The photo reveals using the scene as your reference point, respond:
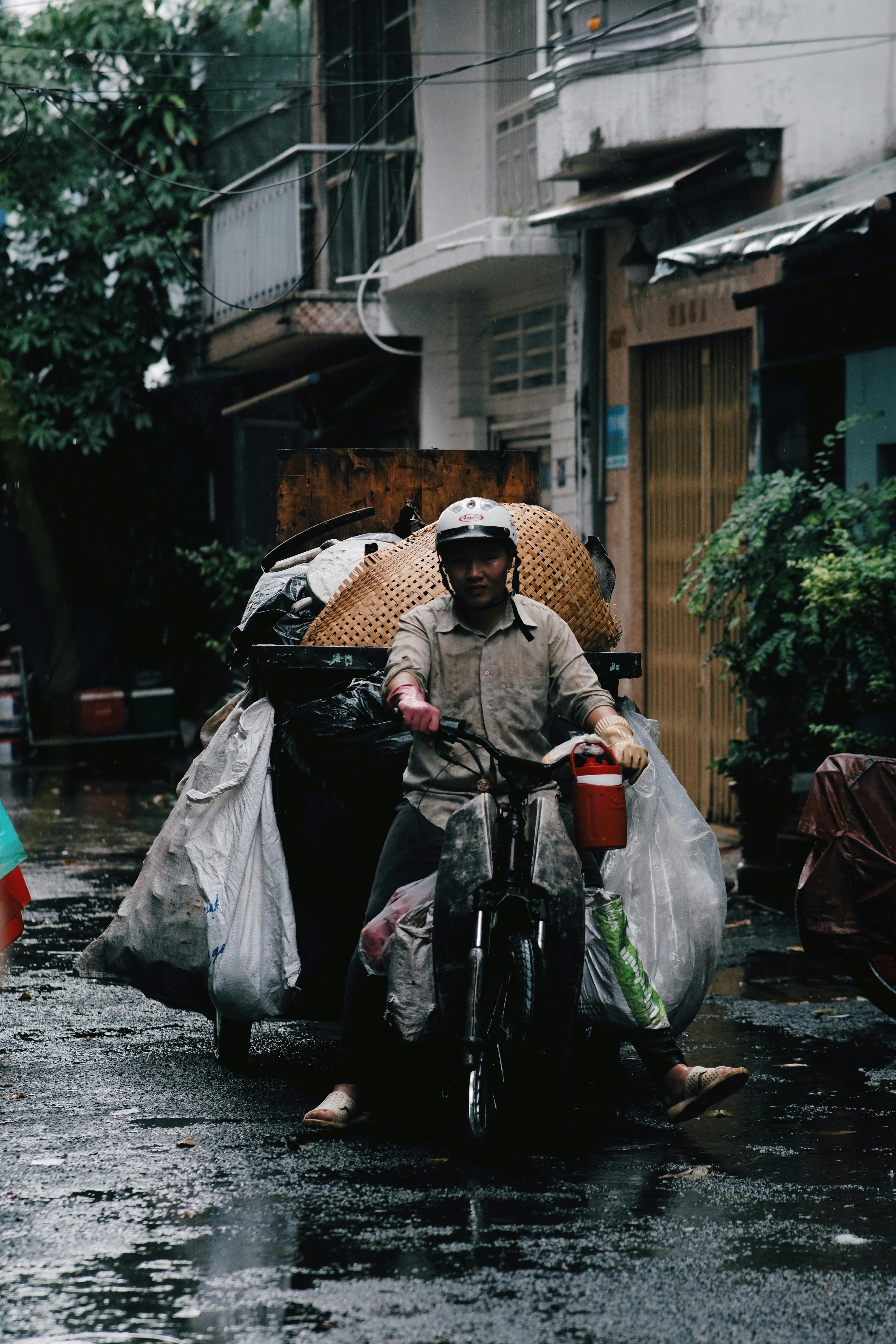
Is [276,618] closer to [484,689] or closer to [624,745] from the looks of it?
[484,689]

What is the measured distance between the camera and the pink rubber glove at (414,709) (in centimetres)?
503

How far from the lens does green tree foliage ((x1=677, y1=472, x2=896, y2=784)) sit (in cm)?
898

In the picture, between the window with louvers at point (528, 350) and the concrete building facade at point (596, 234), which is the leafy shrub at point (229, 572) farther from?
the window with louvers at point (528, 350)

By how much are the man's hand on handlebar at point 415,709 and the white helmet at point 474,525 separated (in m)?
0.45

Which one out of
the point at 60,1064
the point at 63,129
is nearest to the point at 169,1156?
the point at 60,1064

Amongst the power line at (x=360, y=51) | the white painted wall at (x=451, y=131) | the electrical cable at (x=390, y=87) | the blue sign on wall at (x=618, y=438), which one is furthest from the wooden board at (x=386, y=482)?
the white painted wall at (x=451, y=131)

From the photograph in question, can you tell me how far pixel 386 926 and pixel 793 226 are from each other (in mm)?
5460

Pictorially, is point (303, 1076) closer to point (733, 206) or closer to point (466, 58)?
point (733, 206)

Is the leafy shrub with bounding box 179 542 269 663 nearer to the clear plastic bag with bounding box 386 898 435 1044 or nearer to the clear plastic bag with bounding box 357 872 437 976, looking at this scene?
the clear plastic bag with bounding box 357 872 437 976

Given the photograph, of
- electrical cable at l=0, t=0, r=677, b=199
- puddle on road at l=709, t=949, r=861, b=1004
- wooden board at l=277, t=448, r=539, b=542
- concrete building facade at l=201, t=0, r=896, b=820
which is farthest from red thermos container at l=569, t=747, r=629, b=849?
electrical cable at l=0, t=0, r=677, b=199

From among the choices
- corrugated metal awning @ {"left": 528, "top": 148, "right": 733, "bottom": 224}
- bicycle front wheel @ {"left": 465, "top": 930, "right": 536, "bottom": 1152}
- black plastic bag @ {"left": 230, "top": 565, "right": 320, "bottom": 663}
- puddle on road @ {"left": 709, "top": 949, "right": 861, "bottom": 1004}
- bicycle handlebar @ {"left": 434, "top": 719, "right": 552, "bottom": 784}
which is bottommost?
puddle on road @ {"left": 709, "top": 949, "right": 861, "bottom": 1004}

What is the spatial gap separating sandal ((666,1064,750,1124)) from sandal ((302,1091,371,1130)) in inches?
36.2

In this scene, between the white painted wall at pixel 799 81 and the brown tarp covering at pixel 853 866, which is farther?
the white painted wall at pixel 799 81

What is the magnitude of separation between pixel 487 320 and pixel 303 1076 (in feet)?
37.2
